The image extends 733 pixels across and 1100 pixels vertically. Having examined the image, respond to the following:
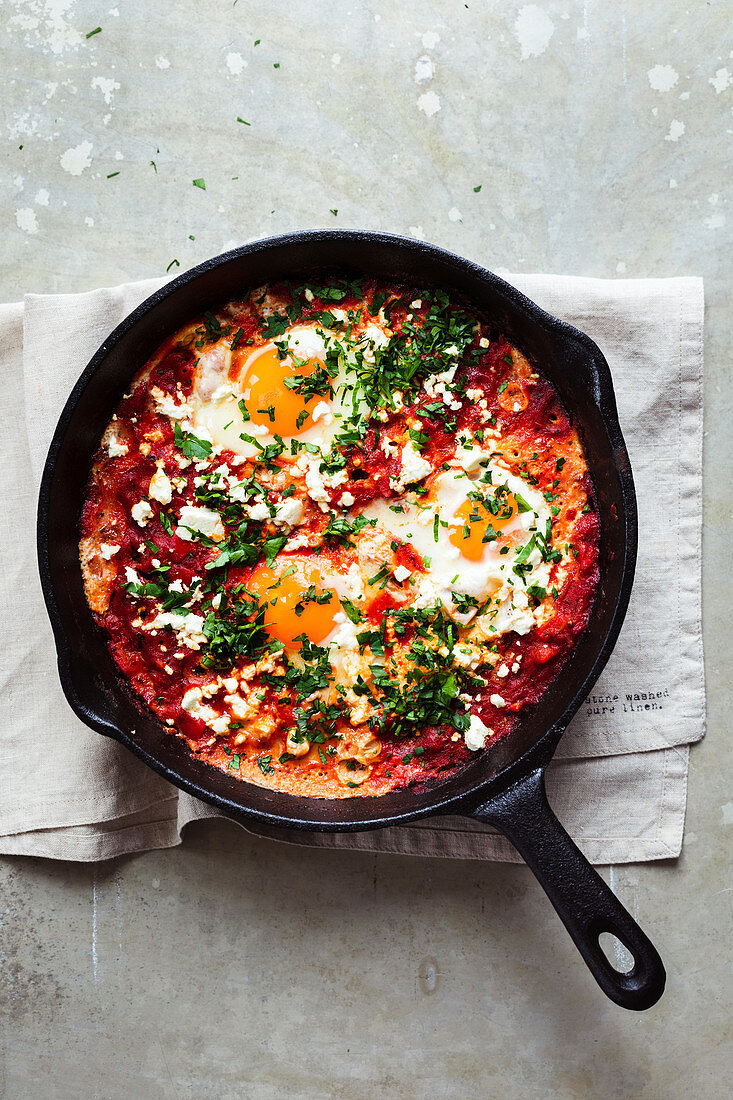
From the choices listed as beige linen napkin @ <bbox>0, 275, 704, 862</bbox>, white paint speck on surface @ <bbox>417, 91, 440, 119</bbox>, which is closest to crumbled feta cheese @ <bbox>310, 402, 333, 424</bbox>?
beige linen napkin @ <bbox>0, 275, 704, 862</bbox>

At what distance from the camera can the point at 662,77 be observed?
3.75 meters

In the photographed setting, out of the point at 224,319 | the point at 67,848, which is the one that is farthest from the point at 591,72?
the point at 67,848

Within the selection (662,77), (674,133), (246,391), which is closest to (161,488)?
(246,391)

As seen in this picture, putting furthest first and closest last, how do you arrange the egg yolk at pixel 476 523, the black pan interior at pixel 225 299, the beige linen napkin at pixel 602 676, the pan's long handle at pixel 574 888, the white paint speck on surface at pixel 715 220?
1. the white paint speck on surface at pixel 715 220
2. the beige linen napkin at pixel 602 676
3. the egg yolk at pixel 476 523
4. the black pan interior at pixel 225 299
5. the pan's long handle at pixel 574 888

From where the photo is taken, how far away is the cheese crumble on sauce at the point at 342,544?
3.30 meters

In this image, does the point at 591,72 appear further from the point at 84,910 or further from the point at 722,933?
the point at 84,910

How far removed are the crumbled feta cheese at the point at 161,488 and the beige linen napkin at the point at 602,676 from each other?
661 mm

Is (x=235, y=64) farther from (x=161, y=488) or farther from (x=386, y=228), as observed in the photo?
(x=161, y=488)

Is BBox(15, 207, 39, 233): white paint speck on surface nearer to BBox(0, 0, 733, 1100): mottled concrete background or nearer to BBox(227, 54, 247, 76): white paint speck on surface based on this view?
BBox(0, 0, 733, 1100): mottled concrete background

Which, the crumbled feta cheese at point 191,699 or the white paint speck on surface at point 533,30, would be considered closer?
the crumbled feta cheese at point 191,699

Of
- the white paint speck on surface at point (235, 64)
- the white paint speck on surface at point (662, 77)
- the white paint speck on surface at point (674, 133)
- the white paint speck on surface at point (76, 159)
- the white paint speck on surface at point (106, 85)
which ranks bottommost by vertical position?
the white paint speck on surface at point (76, 159)

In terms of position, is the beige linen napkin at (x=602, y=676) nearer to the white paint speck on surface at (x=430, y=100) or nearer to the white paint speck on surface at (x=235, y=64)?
the white paint speck on surface at (x=430, y=100)

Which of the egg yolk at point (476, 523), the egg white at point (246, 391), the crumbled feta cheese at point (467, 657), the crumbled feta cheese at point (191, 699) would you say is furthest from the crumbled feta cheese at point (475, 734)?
the egg white at point (246, 391)

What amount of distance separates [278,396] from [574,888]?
2066mm
